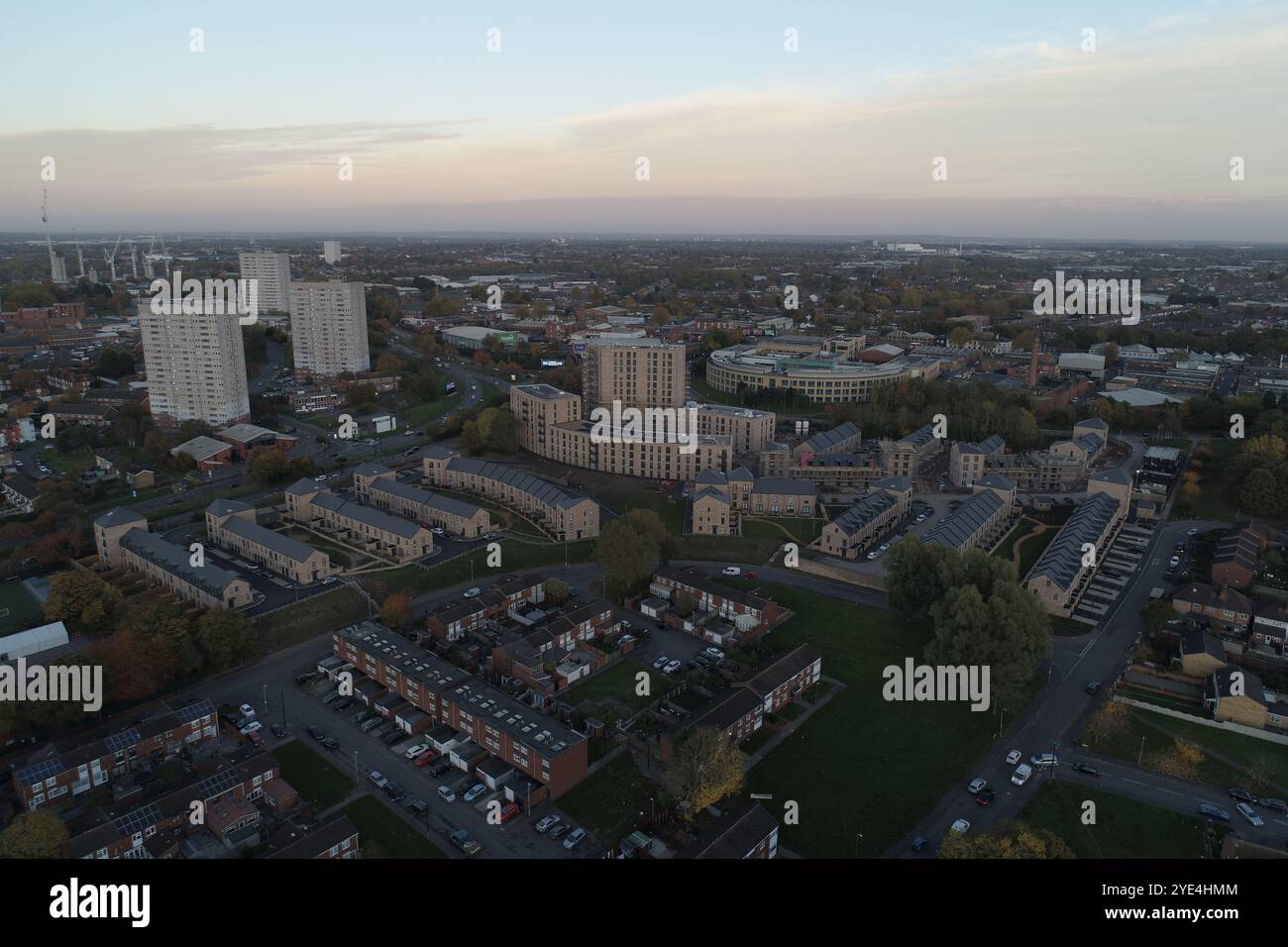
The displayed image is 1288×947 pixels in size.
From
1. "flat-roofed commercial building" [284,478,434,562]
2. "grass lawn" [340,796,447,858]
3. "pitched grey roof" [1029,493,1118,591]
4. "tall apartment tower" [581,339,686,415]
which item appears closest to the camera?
"grass lawn" [340,796,447,858]

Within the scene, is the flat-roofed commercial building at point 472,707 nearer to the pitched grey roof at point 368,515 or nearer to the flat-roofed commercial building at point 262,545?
the flat-roofed commercial building at point 262,545

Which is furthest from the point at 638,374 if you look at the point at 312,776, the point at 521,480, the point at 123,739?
the point at 123,739

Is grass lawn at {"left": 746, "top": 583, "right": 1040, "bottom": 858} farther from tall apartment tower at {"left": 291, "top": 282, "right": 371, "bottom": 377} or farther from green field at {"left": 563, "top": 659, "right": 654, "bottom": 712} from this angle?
tall apartment tower at {"left": 291, "top": 282, "right": 371, "bottom": 377}

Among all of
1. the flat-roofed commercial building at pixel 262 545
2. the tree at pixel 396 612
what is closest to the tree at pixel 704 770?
the tree at pixel 396 612

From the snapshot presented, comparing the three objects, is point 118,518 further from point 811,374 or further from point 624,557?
point 811,374

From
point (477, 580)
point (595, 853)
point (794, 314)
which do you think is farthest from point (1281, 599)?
point (794, 314)

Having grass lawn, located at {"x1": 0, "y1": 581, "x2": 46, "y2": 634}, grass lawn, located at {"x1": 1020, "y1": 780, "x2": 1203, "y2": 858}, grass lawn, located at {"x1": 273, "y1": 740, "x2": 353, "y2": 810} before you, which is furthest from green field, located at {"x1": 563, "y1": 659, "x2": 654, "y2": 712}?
grass lawn, located at {"x1": 0, "y1": 581, "x2": 46, "y2": 634}

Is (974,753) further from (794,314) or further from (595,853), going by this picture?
(794,314)
